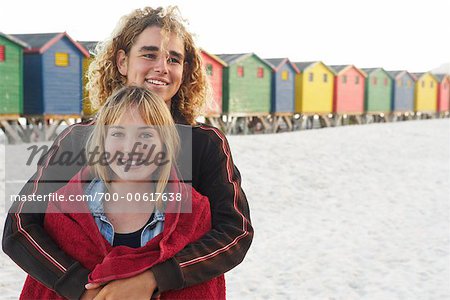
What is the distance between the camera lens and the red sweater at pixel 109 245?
205 cm

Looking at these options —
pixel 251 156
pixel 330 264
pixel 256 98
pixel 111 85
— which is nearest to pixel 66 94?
pixel 251 156

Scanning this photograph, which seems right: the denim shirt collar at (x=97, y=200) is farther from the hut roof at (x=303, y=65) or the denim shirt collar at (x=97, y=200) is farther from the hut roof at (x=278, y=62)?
the hut roof at (x=303, y=65)

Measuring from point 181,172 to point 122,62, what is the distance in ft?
2.15

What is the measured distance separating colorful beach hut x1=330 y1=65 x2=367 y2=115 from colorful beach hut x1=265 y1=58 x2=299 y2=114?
13.0 ft

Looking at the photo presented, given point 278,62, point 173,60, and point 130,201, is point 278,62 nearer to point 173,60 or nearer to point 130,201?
point 173,60

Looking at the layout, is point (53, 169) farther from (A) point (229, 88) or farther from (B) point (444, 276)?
(A) point (229, 88)

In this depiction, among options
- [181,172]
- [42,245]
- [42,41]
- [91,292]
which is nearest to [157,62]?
[181,172]

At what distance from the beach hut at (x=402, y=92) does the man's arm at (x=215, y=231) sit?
3622 cm

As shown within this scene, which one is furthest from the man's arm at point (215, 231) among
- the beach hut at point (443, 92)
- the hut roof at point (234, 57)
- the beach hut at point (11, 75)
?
the beach hut at point (443, 92)

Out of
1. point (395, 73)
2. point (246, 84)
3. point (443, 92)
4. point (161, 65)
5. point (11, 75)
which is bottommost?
point (161, 65)

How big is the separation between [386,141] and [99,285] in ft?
61.1

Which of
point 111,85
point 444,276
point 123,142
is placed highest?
point 111,85

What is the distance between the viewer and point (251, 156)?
47.0 feet

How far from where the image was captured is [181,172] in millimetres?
2420
